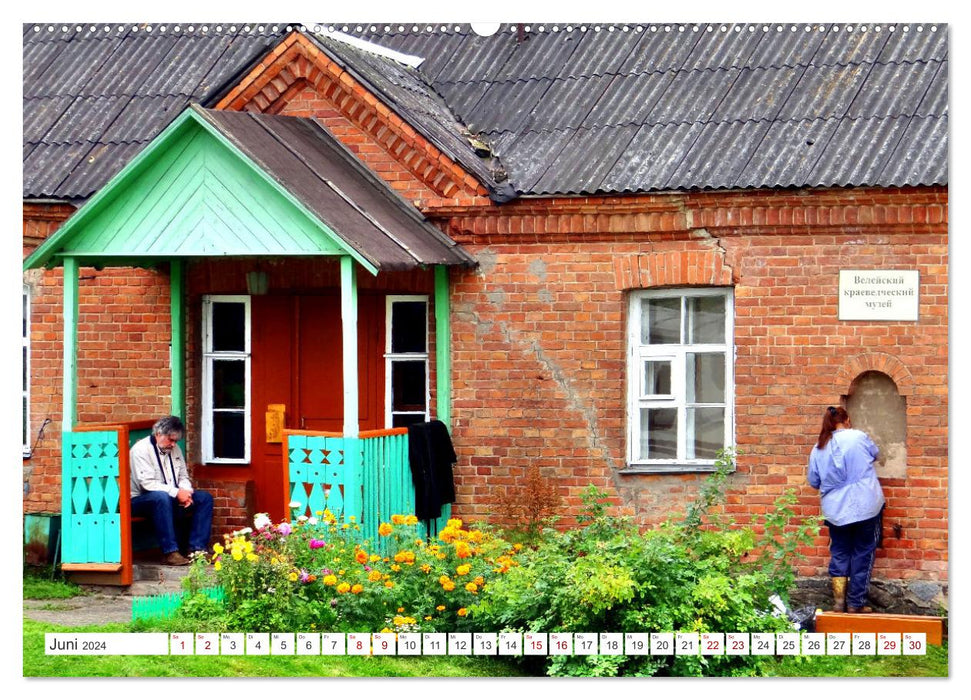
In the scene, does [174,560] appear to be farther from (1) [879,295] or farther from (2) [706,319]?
(1) [879,295]

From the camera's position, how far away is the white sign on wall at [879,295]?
41.0 ft

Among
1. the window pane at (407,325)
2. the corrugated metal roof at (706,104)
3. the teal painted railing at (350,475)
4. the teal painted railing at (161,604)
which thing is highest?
the corrugated metal roof at (706,104)

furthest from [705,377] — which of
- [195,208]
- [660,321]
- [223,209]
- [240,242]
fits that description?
[195,208]

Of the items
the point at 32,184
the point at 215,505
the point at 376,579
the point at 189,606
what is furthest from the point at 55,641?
the point at 32,184

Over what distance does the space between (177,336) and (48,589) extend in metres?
2.29

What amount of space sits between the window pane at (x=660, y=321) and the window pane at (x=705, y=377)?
21 cm

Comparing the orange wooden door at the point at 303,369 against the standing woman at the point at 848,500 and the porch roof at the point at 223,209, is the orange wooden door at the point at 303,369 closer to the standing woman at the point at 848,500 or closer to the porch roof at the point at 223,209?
the porch roof at the point at 223,209

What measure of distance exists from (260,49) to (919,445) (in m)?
5.86

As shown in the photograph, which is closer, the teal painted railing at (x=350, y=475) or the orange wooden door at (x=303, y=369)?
the teal painted railing at (x=350, y=475)

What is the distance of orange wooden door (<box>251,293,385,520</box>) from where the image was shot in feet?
45.0

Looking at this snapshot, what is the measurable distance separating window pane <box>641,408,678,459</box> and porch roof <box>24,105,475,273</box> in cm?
214

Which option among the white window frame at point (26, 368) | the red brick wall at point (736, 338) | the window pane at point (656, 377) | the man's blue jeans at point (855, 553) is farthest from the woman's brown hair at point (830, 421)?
the white window frame at point (26, 368)

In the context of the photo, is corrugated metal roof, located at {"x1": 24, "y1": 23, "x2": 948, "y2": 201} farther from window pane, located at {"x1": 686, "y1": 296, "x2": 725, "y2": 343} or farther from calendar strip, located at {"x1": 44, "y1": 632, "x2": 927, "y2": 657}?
calendar strip, located at {"x1": 44, "y1": 632, "x2": 927, "y2": 657}

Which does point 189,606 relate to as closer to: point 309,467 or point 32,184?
point 309,467
